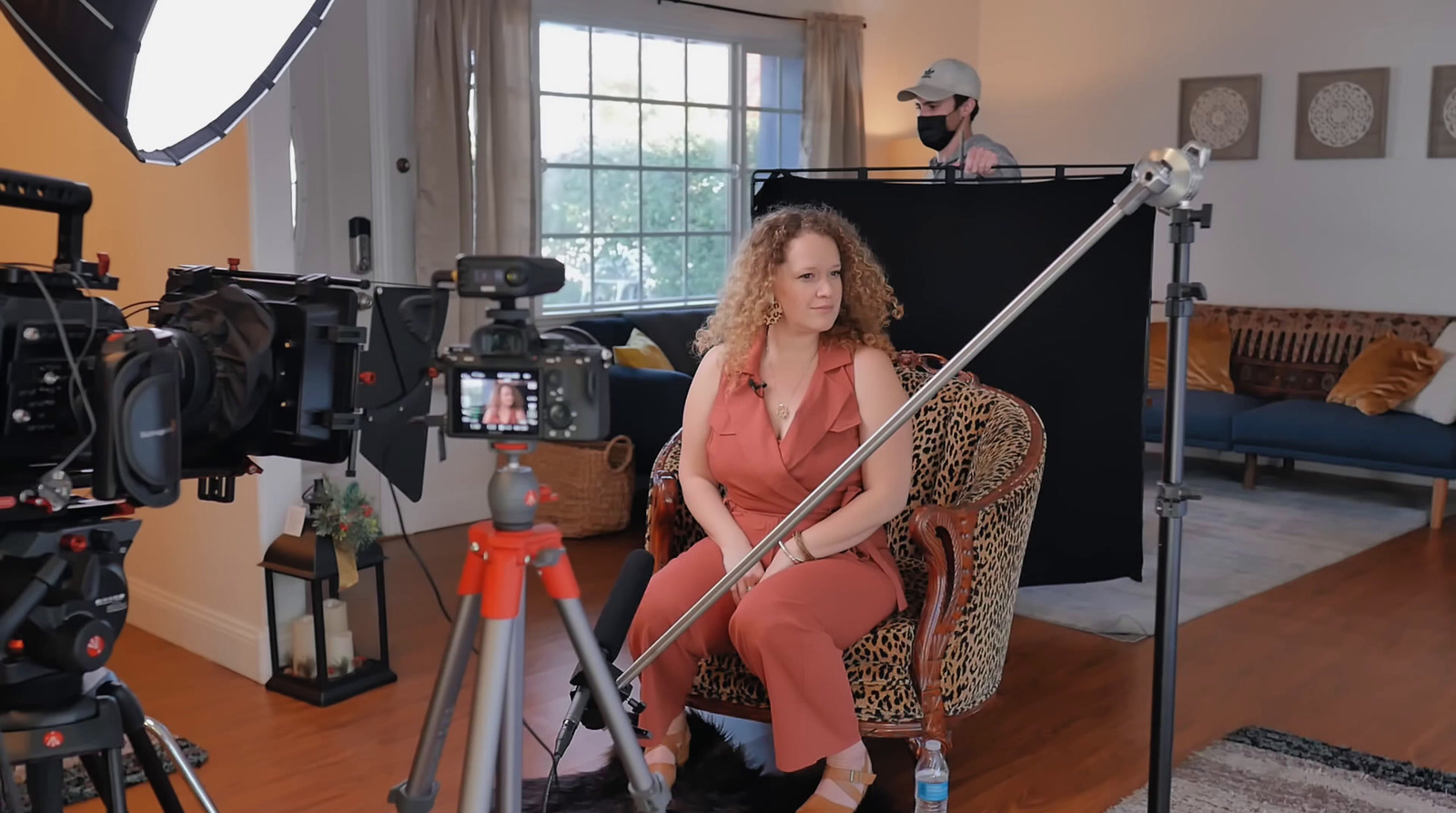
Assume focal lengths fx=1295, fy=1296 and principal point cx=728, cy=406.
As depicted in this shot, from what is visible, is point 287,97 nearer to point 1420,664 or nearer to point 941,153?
point 941,153

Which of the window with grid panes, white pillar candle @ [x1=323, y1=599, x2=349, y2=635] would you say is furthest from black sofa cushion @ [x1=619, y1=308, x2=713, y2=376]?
white pillar candle @ [x1=323, y1=599, x2=349, y2=635]

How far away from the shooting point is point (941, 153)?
404 cm

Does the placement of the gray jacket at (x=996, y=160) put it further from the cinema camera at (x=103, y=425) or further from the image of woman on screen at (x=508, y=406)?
the image of woman on screen at (x=508, y=406)

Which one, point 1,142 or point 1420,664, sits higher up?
point 1,142

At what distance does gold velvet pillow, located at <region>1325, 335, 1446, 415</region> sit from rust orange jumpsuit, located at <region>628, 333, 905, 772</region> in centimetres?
347

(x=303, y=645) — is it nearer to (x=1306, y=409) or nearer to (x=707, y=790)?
(x=707, y=790)

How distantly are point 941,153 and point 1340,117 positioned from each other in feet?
9.17

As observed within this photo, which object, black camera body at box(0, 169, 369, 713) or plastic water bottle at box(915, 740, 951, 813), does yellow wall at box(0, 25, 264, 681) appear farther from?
plastic water bottle at box(915, 740, 951, 813)

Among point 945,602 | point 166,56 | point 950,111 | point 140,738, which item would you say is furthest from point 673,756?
point 950,111

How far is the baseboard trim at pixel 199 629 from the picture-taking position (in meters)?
3.21

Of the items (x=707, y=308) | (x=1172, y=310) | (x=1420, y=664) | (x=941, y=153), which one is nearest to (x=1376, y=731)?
(x=1420, y=664)

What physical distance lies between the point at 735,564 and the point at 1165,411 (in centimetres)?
97

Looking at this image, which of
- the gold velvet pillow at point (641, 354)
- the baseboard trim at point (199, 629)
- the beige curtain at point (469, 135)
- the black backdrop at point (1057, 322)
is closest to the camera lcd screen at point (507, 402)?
the baseboard trim at point (199, 629)

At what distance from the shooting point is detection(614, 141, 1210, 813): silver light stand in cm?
160
